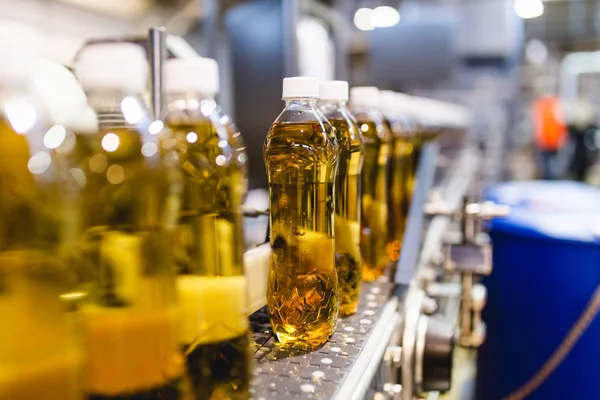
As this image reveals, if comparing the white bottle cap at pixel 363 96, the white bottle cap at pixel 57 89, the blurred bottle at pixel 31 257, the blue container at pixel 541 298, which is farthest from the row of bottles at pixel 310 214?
the blue container at pixel 541 298

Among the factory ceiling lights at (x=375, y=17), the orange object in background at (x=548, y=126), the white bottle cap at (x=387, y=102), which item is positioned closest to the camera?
the white bottle cap at (x=387, y=102)

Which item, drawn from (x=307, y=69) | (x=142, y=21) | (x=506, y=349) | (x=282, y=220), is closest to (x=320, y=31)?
(x=307, y=69)

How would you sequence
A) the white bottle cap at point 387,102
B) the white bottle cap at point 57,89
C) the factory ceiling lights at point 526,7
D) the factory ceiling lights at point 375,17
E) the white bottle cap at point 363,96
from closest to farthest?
the white bottle cap at point 57,89 → the white bottle cap at point 363,96 → the white bottle cap at point 387,102 → the factory ceiling lights at point 375,17 → the factory ceiling lights at point 526,7

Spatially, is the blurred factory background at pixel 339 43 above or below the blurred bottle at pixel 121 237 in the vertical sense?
above

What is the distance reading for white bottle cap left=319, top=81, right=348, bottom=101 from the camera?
880 millimetres

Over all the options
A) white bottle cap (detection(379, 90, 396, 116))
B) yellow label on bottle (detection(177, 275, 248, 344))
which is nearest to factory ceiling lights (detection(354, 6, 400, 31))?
white bottle cap (detection(379, 90, 396, 116))

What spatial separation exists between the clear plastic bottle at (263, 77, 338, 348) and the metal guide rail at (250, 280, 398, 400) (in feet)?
0.11

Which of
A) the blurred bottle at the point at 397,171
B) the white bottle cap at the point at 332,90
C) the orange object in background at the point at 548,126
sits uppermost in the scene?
the orange object in background at the point at 548,126

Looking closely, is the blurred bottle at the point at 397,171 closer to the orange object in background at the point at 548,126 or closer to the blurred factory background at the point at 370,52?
the blurred factory background at the point at 370,52

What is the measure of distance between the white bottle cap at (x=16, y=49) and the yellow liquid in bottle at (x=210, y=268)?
18 centimetres

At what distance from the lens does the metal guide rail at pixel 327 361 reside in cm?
63

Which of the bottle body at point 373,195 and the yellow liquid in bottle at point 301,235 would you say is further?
the bottle body at point 373,195

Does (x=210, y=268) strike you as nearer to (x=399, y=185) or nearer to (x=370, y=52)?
(x=399, y=185)

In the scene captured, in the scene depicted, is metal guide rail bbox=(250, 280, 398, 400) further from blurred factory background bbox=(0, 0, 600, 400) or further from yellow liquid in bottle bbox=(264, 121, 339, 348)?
blurred factory background bbox=(0, 0, 600, 400)
